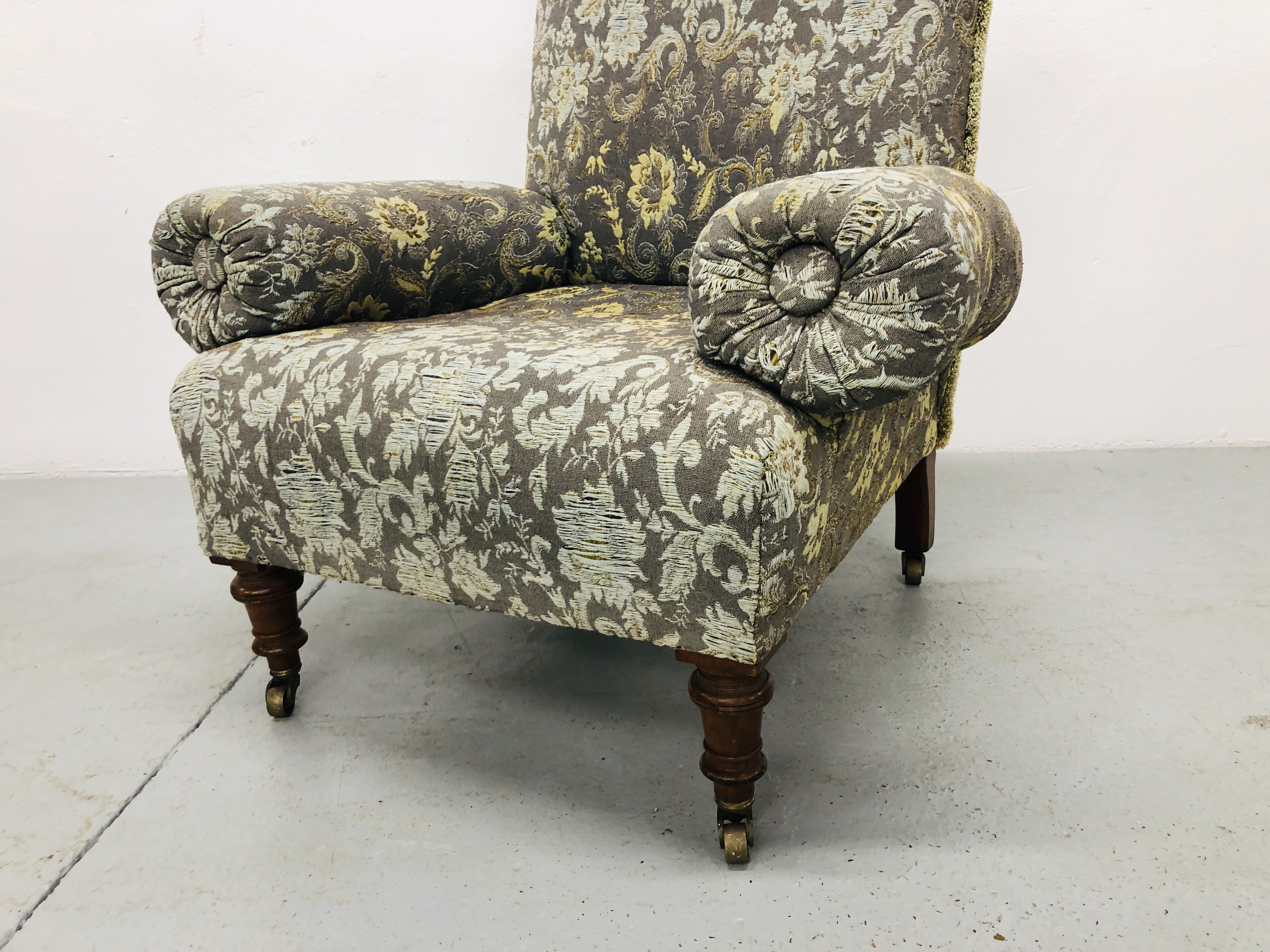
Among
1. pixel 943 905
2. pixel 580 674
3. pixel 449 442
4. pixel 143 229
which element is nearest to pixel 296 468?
pixel 449 442

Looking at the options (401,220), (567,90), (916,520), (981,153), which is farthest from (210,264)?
(981,153)

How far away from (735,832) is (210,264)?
3.21 feet

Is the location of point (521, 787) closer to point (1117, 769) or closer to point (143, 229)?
point (1117, 769)

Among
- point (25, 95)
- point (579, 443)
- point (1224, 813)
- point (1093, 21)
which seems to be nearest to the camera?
point (579, 443)

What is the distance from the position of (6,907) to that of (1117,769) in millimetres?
1290

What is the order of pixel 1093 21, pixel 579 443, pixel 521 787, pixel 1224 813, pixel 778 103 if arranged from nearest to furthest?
pixel 579 443, pixel 1224 813, pixel 521 787, pixel 778 103, pixel 1093 21

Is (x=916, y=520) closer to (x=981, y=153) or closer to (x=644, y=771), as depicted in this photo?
(x=644, y=771)

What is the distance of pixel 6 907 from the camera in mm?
952

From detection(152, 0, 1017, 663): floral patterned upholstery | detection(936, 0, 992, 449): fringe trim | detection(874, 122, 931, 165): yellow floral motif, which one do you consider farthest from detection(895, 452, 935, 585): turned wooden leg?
detection(874, 122, 931, 165): yellow floral motif

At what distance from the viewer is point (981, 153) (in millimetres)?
2117

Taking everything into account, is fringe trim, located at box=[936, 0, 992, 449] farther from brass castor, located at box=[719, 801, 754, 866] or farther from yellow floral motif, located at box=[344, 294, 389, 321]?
yellow floral motif, located at box=[344, 294, 389, 321]

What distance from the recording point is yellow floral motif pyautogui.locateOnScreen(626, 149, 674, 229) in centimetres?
149

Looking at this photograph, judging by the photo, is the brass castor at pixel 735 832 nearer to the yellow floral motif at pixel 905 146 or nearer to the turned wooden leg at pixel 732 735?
the turned wooden leg at pixel 732 735

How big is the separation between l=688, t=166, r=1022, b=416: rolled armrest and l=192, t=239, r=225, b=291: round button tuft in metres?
0.66
